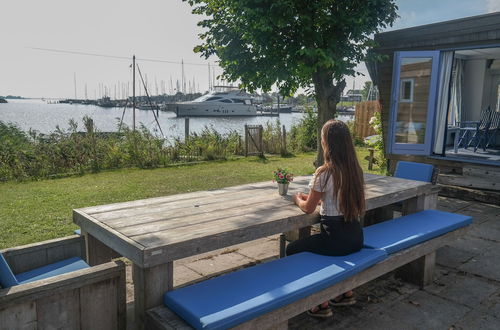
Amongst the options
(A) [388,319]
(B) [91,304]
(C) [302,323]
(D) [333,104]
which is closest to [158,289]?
(B) [91,304]

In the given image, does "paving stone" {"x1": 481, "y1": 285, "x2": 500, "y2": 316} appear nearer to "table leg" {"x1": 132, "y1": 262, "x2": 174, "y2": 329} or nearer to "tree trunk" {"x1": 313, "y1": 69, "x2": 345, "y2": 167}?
"table leg" {"x1": 132, "y1": 262, "x2": 174, "y2": 329}

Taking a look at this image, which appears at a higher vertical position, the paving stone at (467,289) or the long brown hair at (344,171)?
the long brown hair at (344,171)

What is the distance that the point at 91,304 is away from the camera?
A: 2229 mm

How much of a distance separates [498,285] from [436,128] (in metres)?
5.33

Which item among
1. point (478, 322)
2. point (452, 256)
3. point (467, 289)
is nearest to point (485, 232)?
point (452, 256)

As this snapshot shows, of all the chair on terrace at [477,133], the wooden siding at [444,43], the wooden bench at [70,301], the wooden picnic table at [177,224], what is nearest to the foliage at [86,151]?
the wooden siding at [444,43]

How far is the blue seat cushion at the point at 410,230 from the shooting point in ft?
10.3

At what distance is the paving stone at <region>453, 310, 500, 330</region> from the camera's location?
2.91m

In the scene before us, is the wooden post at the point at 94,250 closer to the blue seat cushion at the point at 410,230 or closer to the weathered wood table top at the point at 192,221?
the weathered wood table top at the point at 192,221

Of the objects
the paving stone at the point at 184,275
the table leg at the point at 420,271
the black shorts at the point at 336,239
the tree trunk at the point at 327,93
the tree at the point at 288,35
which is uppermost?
the tree at the point at 288,35

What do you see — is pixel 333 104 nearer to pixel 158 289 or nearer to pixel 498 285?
pixel 498 285

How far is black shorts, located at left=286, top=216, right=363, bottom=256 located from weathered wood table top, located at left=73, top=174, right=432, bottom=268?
168 millimetres

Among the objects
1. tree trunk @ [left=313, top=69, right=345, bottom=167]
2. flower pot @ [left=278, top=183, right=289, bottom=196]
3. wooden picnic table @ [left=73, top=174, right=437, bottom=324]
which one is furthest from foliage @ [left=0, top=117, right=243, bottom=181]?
flower pot @ [left=278, top=183, right=289, bottom=196]

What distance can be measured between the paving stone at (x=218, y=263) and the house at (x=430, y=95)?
4.77 metres
